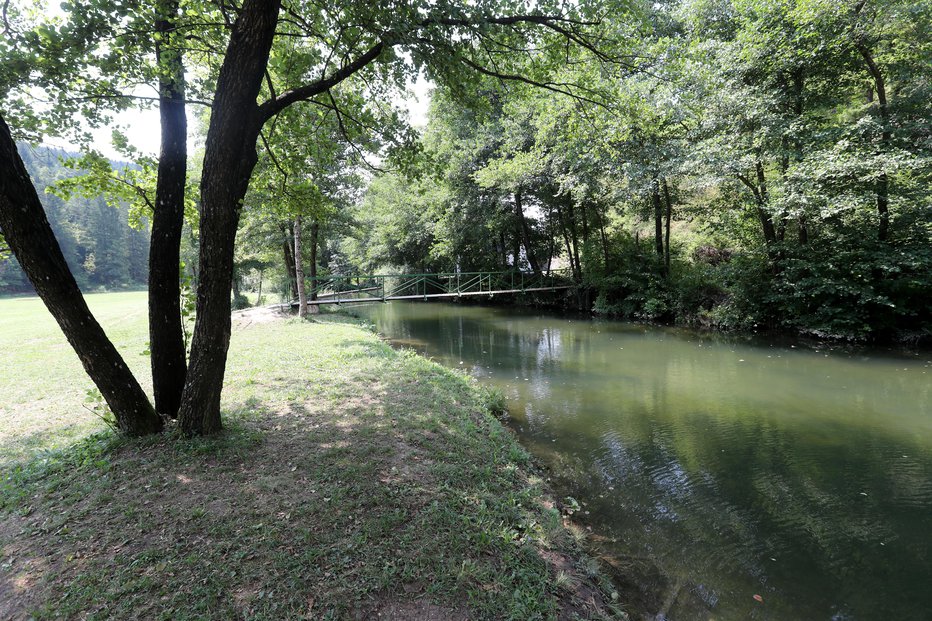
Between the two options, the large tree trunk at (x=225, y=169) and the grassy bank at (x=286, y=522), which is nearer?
the grassy bank at (x=286, y=522)

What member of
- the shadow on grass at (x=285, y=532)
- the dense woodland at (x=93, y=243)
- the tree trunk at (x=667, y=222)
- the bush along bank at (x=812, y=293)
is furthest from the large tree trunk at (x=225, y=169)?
the dense woodland at (x=93, y=243)

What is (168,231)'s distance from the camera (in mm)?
3824

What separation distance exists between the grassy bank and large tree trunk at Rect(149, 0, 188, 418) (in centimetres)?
74

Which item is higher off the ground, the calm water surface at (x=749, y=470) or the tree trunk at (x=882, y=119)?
the tree trunk at (x=882, y=119)

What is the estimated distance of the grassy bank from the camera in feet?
7.16

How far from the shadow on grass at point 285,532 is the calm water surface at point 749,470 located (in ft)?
3.25

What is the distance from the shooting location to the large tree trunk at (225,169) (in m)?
3.13

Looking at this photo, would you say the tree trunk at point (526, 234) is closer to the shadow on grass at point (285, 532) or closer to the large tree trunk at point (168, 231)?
the large tree trunk at point (168, 231)

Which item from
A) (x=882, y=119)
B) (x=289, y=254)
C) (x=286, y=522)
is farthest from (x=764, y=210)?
(x=289, y=254)

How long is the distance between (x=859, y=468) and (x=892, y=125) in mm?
8808

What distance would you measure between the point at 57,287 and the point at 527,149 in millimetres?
17122

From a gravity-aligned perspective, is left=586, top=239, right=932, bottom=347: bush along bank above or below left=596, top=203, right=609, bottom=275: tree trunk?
below

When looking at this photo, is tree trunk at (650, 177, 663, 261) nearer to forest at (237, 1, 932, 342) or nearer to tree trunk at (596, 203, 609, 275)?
forest at (237, 1, 932, 342)

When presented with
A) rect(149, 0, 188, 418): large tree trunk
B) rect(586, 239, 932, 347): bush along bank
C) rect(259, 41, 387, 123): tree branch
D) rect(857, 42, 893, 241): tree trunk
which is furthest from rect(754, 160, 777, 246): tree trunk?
rect(149, 0, 188, 418): large tree trunk
